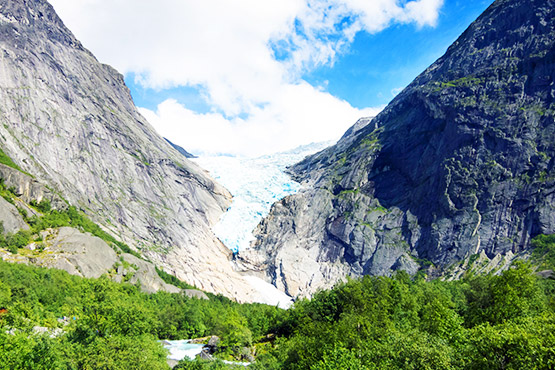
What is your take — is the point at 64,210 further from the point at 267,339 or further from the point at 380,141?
the point at 380,141

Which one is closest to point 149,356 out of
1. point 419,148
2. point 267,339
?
point 267,339

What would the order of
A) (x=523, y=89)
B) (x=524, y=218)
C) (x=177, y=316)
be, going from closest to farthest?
(x=177, y=316) → (x=524, y=218) → (x=523, y=89)

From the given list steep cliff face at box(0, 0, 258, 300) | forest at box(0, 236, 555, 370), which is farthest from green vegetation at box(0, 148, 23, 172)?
forest at box(0, 236, 555, 370)

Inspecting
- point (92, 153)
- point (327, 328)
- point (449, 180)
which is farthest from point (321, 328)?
point (92, 153)

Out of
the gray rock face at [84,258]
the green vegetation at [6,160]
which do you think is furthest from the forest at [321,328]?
the green vegetation at [6,160]

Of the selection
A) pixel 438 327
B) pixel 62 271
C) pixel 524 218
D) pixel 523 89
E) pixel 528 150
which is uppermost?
pixel 523 89

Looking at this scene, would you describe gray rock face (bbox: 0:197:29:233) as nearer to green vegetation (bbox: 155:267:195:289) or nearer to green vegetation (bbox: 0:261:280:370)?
green vegetation (bbox: 0:261:280:370)

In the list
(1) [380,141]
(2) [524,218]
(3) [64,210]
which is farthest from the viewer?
(1) [380,141]
